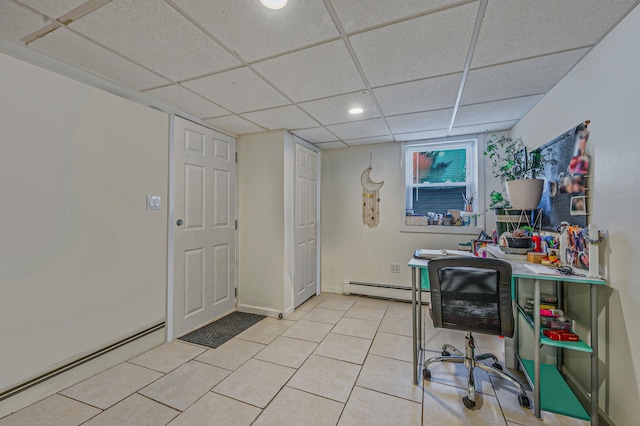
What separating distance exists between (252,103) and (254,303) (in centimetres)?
235

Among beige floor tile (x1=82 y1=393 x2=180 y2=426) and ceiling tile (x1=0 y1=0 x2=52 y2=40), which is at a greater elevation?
ceiling tile (x1=0 y1=0 x2=52 y2=40)

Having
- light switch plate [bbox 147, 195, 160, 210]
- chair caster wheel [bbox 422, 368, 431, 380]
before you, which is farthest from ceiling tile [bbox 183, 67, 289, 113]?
chair caster wheel [bbox 422, 368, 431, 380]

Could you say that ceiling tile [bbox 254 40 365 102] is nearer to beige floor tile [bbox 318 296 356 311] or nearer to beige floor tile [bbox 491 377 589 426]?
beige floor tile [bbox 491 377 589 426]

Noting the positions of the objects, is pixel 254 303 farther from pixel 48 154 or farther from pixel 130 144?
pixel 48 154

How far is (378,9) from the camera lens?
4.33 feet

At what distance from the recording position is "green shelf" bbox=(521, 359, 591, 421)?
5.38 feet

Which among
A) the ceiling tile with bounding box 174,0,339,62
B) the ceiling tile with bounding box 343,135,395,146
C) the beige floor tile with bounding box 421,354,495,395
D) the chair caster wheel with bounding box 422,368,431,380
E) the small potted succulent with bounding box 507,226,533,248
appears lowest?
the beige floor tile with bounding box 421,354,495,395

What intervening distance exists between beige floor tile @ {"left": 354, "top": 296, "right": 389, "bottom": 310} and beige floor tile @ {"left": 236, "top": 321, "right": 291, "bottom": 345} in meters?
1.20

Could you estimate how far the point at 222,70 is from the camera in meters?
1.88

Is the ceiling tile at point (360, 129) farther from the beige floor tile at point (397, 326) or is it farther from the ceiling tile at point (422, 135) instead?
the beige floor tile at point (397, 326)

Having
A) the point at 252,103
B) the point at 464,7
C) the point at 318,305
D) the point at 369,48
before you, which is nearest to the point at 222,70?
the point at 252,103

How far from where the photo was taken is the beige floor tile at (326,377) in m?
1.89

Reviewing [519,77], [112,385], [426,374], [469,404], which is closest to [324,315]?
[426,374]

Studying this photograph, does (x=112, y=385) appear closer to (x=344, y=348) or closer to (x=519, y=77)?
(x=344, y=348)
